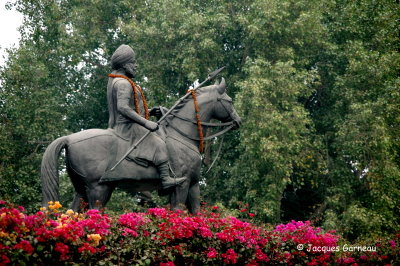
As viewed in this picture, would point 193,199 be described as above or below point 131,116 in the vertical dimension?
below

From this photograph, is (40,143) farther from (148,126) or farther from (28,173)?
(148,126)

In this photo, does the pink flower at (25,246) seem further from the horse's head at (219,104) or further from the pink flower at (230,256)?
the horse's head at (219,104)

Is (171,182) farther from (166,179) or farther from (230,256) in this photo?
(230,256)

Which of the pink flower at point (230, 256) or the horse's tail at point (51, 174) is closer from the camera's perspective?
the pink flower at point (230, 256)

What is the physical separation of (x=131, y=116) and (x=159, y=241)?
7.96ft

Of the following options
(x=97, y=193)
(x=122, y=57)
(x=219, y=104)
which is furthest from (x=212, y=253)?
(x=122, y=57)

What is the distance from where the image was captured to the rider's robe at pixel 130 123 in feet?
32.9

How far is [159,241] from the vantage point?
8281mm

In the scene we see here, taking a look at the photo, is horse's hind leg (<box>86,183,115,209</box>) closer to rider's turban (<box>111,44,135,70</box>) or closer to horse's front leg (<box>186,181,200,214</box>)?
horse's front leg (<box>186,181,200,214</box>)

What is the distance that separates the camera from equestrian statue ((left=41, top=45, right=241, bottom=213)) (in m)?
9.95

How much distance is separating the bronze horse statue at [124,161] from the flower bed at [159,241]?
88cm

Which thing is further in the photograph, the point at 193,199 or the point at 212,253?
the point at 193,199

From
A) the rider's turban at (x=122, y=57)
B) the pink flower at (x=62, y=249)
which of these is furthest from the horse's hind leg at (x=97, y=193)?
the pink flower at (x=62, y=249)

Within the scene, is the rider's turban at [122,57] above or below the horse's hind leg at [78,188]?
above
